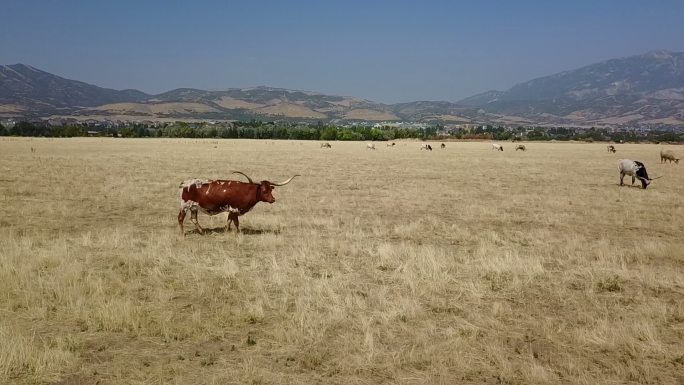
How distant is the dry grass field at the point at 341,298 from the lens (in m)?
6.32

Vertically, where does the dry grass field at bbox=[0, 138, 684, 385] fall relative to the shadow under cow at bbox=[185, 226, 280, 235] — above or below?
above

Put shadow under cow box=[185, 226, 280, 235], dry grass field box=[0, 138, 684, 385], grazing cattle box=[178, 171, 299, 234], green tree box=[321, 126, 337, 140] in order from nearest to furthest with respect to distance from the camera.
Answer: dry grass field box=[0, 138, 684, 385] < grazing cattle box=[178, 171, 299, 234] < shadow under cow box=[185, 226, 280, 235] < green tree box=[321, 126, 337, 140]

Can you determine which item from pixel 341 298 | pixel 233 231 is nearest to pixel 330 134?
pixel 233 231

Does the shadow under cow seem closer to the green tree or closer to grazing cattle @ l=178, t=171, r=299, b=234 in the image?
grazing cattle @ l=178, t=171, r=299, b=234

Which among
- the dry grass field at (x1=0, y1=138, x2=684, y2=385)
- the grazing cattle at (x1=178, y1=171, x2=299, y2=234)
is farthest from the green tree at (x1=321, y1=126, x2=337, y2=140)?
the grazing cattle at (x1=178, y1=171, x2=299, y2=234)

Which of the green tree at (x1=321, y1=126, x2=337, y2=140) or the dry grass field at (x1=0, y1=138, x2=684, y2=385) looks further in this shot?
the green tree at (x1=321, y1=126, x2=337, y2=140)

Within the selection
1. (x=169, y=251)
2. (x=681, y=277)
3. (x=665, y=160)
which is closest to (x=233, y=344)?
(x=169, y=251)

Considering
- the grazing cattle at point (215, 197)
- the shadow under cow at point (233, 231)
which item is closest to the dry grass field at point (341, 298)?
the shadow under cow at point (233, 231)

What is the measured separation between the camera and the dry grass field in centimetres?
632

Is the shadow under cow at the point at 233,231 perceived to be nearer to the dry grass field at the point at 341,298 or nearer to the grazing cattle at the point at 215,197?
the dry grass field at the point at 341,298

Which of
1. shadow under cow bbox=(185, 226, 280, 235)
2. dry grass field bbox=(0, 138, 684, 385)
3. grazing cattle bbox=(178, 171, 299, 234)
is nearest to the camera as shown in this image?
dry grass field bbox=(0, 138, 684, 385)

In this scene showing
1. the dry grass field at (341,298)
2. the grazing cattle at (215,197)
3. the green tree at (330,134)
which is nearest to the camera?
the dry grass field at (341,298)

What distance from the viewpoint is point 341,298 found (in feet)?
28.8

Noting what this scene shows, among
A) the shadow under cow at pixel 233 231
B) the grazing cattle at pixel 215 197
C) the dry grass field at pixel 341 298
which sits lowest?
the shadow under cow at pixel 233 231
